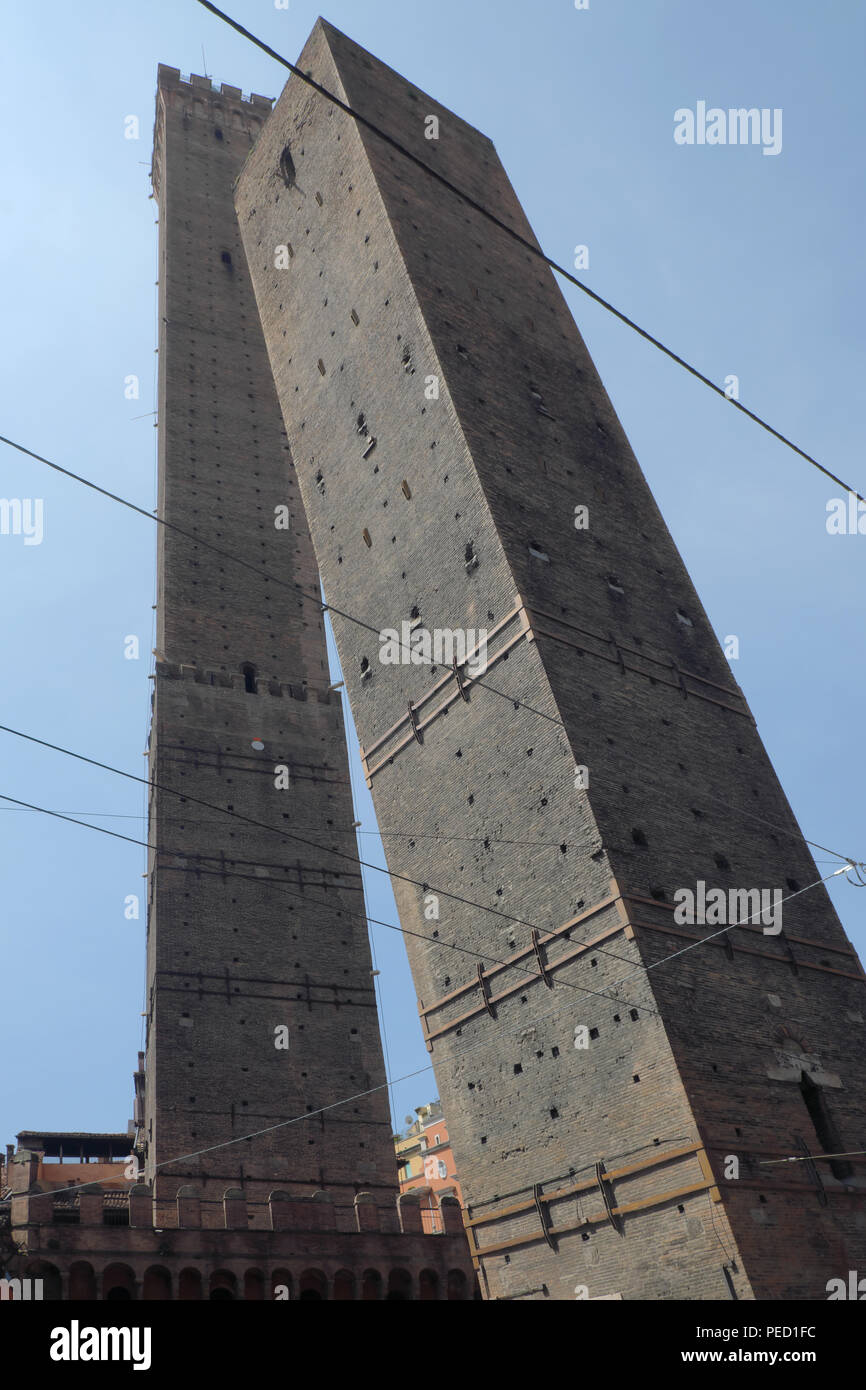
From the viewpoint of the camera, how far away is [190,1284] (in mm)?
15602

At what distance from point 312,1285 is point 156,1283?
2.08 meters

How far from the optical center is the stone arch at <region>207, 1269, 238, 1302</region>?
1566 cm

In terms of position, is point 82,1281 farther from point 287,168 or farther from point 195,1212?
point 287,168

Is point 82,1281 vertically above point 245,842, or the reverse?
point 245,842

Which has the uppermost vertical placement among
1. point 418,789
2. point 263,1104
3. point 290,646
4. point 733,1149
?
point 290,646

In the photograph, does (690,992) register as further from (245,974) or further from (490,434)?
(245,974)

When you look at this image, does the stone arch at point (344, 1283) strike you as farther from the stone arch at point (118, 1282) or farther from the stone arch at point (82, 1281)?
the stone arch at point (82, 1281)

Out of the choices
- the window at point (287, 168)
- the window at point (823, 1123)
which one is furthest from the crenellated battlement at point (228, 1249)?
the window at point (287, 168)

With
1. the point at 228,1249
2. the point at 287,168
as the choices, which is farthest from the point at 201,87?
the point at 228,1249

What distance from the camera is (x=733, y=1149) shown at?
12.2 metres

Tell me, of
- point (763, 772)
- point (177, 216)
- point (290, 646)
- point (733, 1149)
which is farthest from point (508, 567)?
point (177, 216)

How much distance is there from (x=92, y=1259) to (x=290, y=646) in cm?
1508

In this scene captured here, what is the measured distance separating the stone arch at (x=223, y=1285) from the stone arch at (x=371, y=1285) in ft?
5.80
